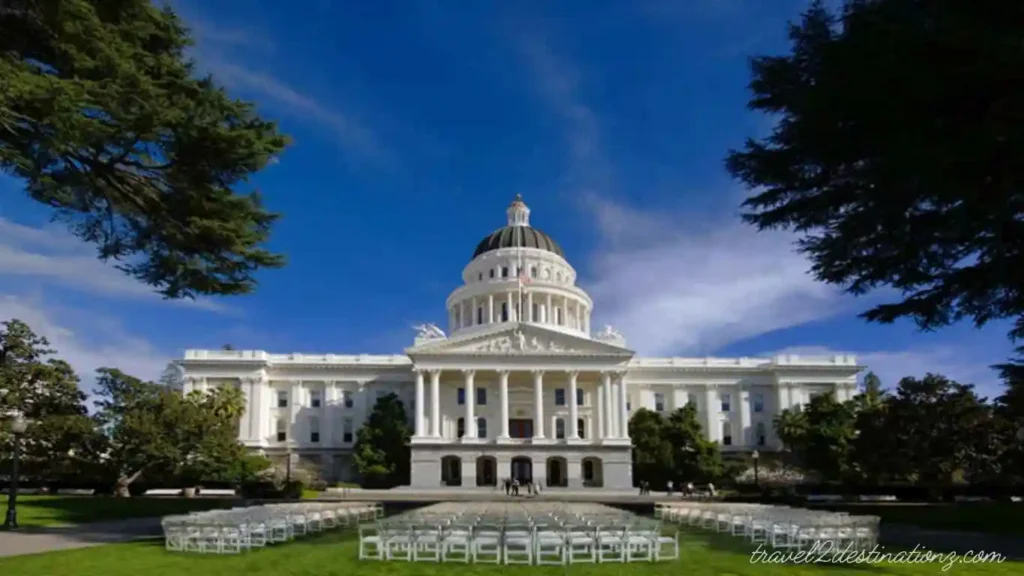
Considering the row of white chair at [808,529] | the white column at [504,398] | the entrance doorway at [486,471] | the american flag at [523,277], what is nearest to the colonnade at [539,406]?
the white column at [504,398]

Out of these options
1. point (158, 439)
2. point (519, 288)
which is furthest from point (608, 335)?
point (158, 439)

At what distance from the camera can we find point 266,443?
7975cm

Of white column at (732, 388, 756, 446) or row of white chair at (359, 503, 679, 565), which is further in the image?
white column at (732, 388, 756, 446)

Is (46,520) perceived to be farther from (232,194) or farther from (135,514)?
(232,194)

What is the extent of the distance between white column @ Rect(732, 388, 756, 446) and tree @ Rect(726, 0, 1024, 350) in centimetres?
6660

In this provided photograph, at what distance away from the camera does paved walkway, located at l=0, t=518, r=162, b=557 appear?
19219mm

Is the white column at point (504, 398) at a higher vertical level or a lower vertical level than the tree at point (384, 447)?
higher

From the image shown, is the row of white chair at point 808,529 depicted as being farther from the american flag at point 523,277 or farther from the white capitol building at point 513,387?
the american flag at point 523,277

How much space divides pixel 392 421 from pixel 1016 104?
2623 inches

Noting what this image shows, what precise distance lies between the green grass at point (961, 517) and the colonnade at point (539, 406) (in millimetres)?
34439

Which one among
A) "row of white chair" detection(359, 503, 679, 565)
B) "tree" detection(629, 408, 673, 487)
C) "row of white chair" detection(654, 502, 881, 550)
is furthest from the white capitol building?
"row of white chair" detection(359, 503, 679, 565)

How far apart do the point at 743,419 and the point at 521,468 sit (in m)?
24.6

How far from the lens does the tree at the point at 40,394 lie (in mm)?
44156

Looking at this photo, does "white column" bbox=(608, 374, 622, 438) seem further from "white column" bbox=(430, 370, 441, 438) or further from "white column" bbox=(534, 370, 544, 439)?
"white column" bbox=(430, 370, 441, 438)
